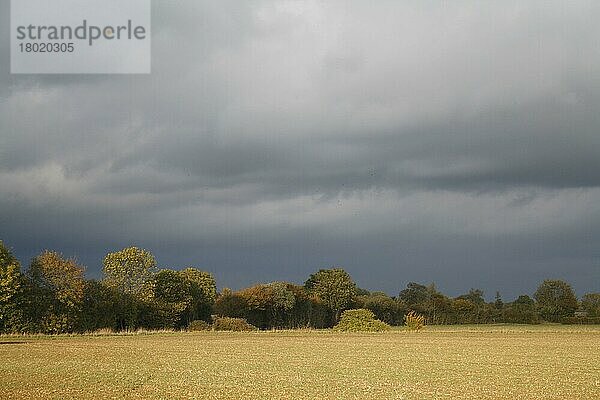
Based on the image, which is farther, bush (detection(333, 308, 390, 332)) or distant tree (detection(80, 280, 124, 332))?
bush (detection(333, 308, 390, 332))

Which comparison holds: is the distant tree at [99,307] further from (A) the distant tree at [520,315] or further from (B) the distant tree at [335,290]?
(A) the distant tree at [520,315]

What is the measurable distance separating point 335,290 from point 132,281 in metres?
51.1

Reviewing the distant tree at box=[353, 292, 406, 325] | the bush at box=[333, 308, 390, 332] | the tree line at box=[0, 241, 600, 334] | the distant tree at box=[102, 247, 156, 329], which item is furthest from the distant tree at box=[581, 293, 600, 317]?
the distant tree at box=[102, 247, 156, 329]

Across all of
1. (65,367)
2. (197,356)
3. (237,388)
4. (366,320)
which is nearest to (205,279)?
(366,320)

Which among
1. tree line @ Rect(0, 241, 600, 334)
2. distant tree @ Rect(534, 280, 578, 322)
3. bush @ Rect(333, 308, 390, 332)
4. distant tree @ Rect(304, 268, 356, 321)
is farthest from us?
distant tree @ Rect(534, 280, 578, 322)

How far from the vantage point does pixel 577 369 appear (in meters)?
35.2

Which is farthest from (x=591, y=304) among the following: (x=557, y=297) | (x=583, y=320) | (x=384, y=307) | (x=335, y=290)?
(x=335, y=290)

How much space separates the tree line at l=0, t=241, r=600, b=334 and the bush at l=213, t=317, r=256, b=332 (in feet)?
6.94

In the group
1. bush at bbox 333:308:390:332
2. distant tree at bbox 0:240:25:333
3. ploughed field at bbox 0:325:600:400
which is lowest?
bush at bbox 333:308:390:332

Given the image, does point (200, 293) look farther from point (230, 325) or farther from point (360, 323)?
point (360, 323)

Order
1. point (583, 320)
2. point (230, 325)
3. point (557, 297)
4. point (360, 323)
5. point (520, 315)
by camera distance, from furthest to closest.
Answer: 1. point (557, 297)
2. point (520, 315)
3. point (583, 320)
4. point (360, 323)
5. point (230, 325)

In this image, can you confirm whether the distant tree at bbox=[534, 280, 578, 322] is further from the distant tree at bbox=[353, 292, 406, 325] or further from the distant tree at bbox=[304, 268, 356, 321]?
the distant tree at bbox=[304, 268, 356, 321]

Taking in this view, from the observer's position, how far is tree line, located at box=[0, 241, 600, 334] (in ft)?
244

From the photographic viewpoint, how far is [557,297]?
141 meters
